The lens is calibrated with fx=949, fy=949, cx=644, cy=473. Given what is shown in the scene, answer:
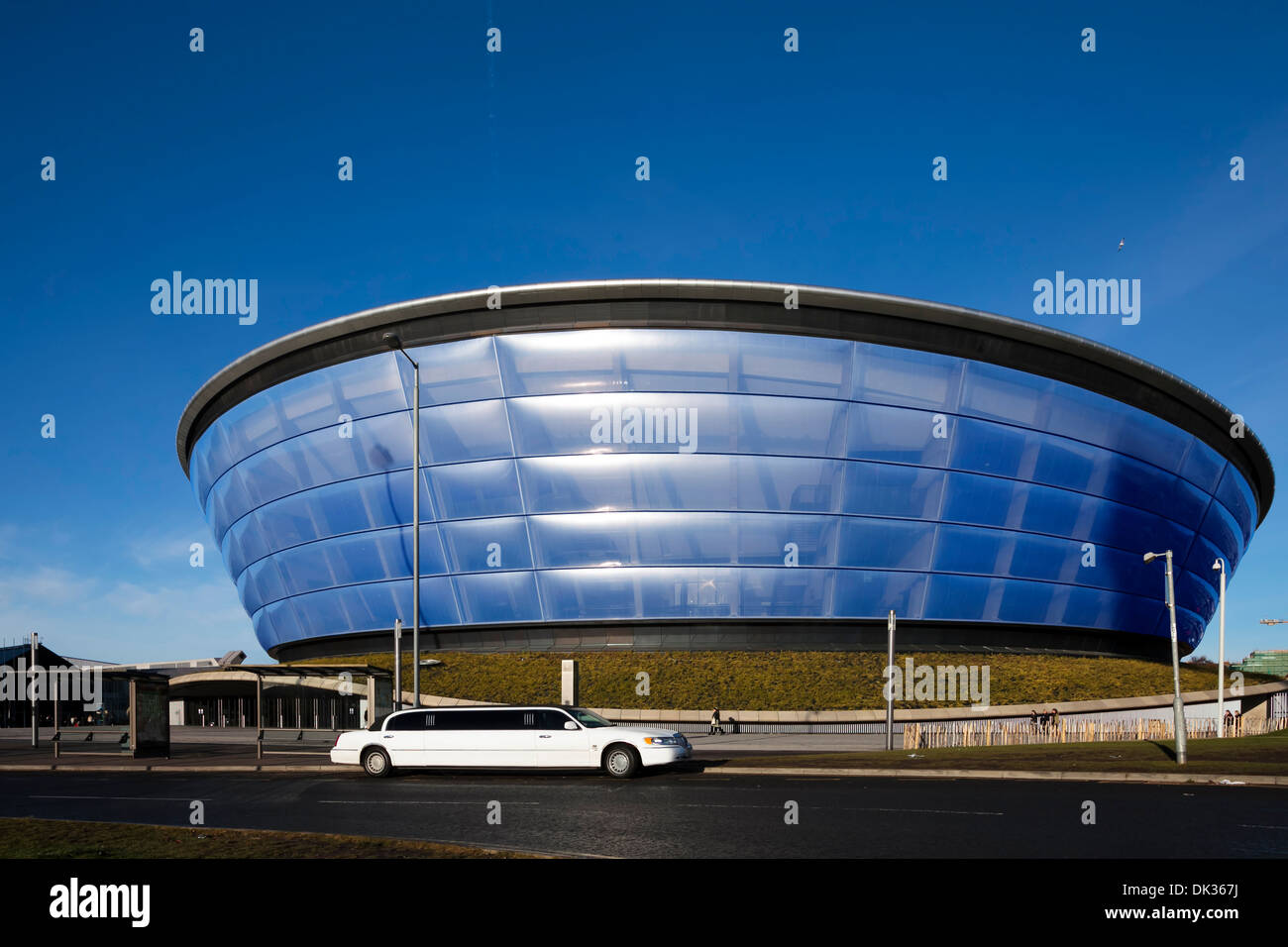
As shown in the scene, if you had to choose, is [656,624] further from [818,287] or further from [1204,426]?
[1204,426]

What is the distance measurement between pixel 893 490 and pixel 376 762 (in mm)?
29683

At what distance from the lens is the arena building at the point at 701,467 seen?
43.8 metres

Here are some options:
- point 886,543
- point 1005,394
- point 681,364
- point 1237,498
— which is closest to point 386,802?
point 681,364

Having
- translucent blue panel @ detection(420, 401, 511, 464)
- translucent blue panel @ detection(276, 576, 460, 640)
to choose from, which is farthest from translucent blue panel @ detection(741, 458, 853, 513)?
translucent blue panel @ detection(276, 576, 460, 640)

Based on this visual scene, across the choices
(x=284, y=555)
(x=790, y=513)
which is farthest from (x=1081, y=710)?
(x=284, y=555)

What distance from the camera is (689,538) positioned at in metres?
43.7

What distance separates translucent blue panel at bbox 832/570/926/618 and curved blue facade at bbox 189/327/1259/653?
0.09m

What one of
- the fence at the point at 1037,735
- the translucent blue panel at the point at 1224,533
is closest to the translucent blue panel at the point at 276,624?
the fence at the point at 1037,735

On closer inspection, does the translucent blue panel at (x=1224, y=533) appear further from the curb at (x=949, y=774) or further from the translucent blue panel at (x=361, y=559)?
the translucent blue panel at (x=361, y=559)

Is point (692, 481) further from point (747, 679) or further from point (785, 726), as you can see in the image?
point (785, 726)

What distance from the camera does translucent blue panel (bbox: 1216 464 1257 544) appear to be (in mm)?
58000

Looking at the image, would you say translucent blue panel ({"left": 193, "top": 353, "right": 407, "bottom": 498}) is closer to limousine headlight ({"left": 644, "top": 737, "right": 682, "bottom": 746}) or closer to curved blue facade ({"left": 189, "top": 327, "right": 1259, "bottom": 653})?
curved blue facade ({"left": 189, "top": 327, "right": 1259, "bottom": 653})

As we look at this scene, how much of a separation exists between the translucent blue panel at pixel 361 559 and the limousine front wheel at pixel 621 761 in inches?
1074
